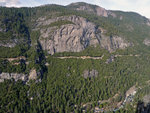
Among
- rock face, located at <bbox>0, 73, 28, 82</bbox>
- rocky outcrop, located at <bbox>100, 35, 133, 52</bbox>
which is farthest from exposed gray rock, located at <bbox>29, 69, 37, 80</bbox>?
rocky outcrop, located at <bbox>100, 35, 133, 52</bbox>

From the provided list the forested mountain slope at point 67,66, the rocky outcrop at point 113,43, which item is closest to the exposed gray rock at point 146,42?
the forested mountain slope at point 67,66

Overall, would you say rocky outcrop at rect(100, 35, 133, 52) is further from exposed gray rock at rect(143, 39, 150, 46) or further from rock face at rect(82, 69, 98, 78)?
rock face at rect(82, 69, 98, 78)

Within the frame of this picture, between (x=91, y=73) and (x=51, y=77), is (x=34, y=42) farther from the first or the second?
(x=91, y=73)

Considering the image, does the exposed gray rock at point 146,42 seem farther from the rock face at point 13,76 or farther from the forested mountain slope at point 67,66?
the rock face at point 13,76

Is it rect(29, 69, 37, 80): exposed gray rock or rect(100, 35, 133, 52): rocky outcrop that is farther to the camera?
rect(100, 35, 133, 52): rocky outcrop

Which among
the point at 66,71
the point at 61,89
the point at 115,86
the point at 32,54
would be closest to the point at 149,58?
the point at 115,86

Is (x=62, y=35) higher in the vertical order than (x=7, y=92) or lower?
higher

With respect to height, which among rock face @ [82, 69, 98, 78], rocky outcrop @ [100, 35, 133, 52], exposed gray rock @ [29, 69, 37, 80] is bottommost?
rock face @ [82, 69, 98, 78]
